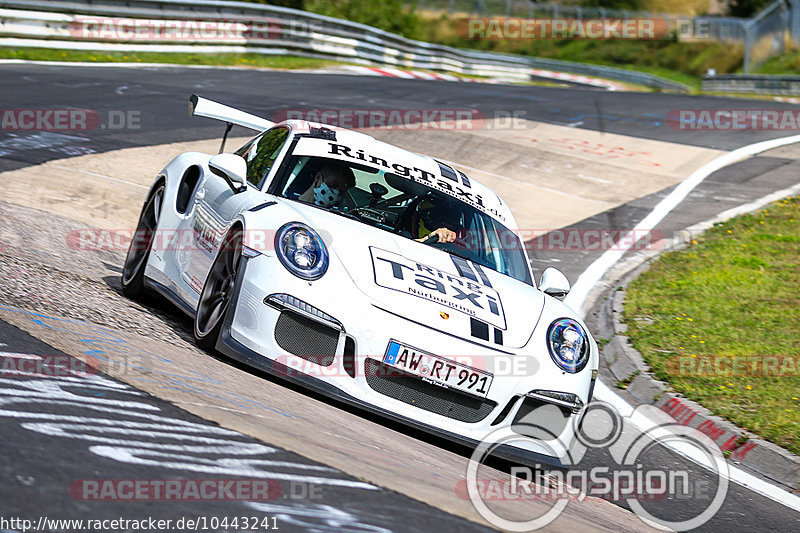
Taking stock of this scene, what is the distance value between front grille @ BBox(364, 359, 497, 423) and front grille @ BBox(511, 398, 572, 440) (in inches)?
8.0

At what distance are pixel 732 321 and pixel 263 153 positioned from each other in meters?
4.48

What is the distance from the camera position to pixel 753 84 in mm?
31188

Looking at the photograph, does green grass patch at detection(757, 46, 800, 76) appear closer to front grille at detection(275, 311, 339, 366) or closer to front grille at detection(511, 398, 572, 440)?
front grille at detection(511, 398, 572, 440)

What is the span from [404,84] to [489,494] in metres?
18.9

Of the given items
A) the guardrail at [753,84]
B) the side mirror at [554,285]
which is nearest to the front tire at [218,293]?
the side mirror at [554,285]

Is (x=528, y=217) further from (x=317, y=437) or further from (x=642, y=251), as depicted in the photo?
(x=317, y=437)

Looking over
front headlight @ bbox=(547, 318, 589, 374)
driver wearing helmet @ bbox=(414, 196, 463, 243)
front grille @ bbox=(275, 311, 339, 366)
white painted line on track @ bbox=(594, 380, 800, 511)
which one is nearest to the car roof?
driver wearing helmet @ bbox=(414, 196, 463, 243)

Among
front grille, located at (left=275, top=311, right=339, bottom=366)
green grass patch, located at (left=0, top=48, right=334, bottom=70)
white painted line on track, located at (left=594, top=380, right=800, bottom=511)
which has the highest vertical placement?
A: green grass patch, located at (left=0, top=48, right=334, bottom=70)

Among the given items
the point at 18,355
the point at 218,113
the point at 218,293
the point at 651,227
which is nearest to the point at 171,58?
the point at 651,227

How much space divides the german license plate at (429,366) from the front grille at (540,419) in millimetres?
379

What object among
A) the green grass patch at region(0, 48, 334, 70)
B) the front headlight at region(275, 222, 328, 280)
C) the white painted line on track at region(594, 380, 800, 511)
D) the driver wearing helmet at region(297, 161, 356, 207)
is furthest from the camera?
the green grass patch at region(0, 48, 334, 70)

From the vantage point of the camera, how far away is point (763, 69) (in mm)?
40156

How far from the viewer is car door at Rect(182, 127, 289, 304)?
18.9ft

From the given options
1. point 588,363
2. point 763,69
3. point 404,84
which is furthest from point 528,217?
point 763,69
